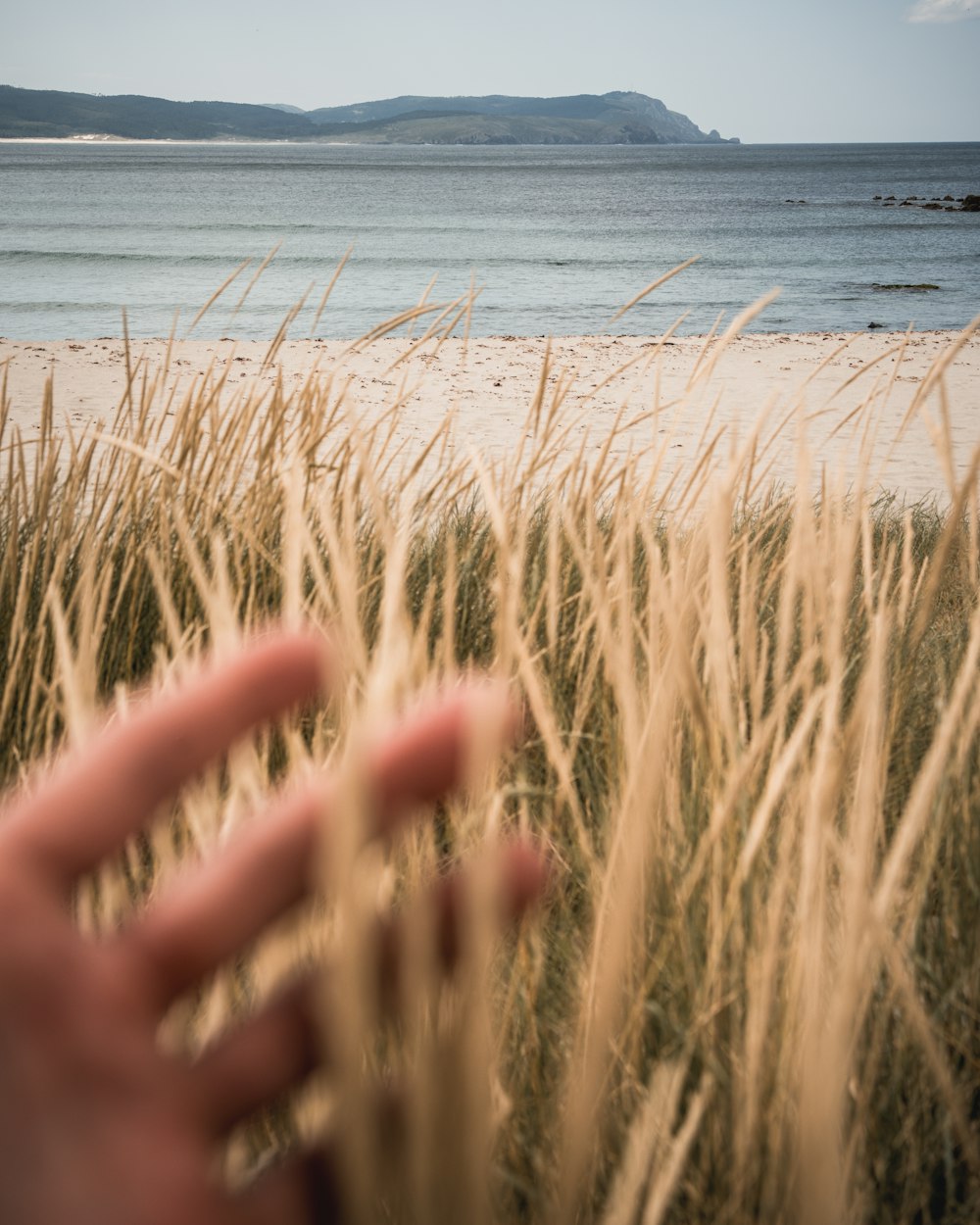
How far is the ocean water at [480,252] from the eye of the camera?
15.4m

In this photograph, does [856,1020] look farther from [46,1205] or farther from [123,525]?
[123,525]

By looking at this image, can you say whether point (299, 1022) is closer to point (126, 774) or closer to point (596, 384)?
point (126, 774)

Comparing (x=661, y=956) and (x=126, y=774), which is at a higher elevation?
(x=126, y=774)

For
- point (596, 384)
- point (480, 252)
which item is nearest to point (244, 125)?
point (480, 252)

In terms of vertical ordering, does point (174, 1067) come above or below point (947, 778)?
above

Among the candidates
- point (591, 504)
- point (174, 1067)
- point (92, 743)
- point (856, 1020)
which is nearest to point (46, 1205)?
point (174, 1067)

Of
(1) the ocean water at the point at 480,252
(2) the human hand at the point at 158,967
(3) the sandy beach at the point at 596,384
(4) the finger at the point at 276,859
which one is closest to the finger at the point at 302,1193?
(2) the human hand at the point at 158,967

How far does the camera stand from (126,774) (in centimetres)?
46

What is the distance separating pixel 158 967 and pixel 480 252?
25.9 meters

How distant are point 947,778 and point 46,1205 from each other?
94cm

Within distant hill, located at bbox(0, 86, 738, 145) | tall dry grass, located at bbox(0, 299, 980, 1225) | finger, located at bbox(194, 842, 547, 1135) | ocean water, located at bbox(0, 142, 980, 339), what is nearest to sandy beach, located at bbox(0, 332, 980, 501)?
ocean water, located at bbox(0, 142, 980, 339)

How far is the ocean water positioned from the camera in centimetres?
1541

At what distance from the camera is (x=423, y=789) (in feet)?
1.63

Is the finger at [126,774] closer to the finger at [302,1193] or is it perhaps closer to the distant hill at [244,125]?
the finger at [302,1193]
